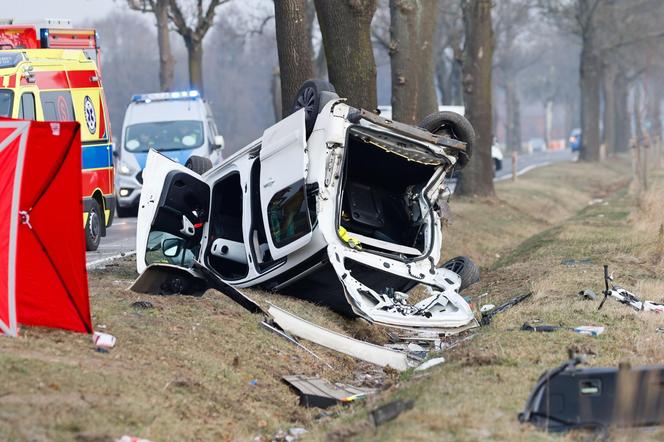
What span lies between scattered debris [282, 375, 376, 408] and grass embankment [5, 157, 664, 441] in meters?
0.10

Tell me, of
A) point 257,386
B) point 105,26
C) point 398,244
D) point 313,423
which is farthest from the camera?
point 105,26

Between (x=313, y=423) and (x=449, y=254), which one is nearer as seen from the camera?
(x=313, y=423)

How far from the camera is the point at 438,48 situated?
2163 inches

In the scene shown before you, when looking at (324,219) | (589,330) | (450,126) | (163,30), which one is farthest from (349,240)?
(163,30)

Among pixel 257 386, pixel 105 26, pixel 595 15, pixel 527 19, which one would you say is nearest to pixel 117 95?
pixel 105 26

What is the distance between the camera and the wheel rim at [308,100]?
1184 centimetres

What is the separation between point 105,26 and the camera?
4993 inches

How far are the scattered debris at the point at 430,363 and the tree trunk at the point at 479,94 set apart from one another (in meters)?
18.0

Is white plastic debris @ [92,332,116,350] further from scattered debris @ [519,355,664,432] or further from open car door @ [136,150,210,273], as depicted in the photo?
open car door @ [136,150,210,273]

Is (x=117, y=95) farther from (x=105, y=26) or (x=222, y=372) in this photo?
(x=222, y=372)

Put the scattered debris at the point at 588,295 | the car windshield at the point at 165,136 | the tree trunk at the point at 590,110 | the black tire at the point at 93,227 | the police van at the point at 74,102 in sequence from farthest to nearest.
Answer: the tree trunk at the point at 590,110 → the car windshield at the point at 165,136 → the black tire at the point at 93,227 → the police van at the point at 74,102 → the scattered debris at the point at 588,295

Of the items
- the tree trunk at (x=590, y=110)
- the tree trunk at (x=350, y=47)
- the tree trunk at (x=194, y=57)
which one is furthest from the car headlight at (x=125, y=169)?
the tree trunk at (x=590, y=110)

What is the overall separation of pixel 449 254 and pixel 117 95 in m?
81.2

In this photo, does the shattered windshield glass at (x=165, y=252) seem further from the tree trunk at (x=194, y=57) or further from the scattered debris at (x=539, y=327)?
the tree trunk at (x=194, y=57)
